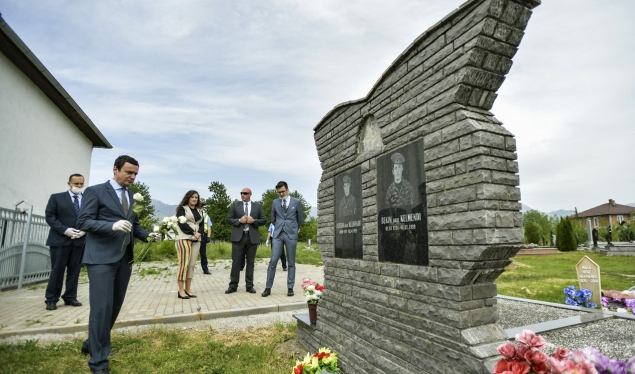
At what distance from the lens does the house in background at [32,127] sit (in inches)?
376

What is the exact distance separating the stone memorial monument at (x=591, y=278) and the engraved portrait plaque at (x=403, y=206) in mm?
5098

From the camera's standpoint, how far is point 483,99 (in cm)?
250

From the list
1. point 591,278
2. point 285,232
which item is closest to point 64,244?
point 285,232

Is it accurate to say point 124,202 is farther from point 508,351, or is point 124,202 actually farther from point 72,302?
point 508,351

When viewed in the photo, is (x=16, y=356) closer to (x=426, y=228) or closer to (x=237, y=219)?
(x=237, y=219)

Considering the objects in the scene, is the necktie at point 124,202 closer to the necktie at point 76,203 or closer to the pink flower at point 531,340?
the necktie at point 76,203

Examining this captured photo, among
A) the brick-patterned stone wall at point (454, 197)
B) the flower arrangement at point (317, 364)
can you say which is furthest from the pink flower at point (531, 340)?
the flower arrangement at point (317, 364)

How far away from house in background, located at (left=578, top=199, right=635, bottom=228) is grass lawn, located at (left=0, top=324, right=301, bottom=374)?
81448mm

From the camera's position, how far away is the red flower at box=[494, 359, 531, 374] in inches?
64.9

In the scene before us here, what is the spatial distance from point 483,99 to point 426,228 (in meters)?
1.02

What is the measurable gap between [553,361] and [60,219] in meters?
7.28

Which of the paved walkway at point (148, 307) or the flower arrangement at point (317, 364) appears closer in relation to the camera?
the flower arrangement at point (317, 364)

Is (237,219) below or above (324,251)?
above

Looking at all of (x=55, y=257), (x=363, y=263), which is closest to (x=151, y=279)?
(x=55, y=257)
